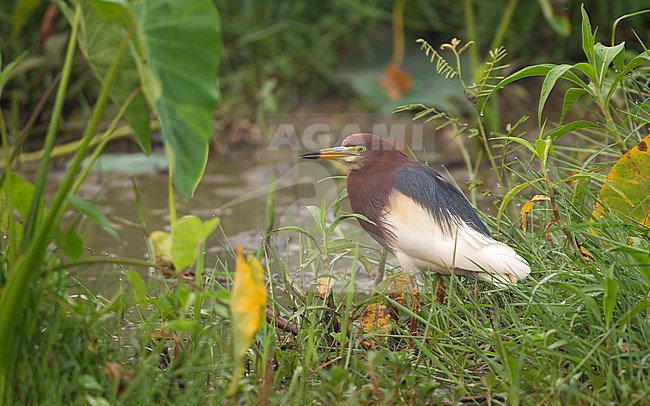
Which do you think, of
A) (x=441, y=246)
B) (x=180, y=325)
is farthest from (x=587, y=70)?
(x=180, y=325)

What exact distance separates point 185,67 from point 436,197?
697 millimetres

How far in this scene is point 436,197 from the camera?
2.10 m

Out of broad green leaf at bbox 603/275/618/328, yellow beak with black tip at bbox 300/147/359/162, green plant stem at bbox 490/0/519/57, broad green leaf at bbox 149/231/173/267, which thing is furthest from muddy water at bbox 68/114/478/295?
broad green leaf at bbox 603/275/618/328

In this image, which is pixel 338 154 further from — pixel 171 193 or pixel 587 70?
pixel 587 70

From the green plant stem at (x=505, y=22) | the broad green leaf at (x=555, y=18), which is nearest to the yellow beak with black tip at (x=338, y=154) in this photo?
the broad green leaf at (x=555, y=18)

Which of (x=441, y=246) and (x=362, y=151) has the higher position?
(x=362, y=151)

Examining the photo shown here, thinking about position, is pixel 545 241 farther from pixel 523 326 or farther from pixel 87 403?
pixel 87 403

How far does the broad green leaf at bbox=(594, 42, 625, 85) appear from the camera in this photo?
2137mm

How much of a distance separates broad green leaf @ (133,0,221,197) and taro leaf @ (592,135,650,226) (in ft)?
3.20

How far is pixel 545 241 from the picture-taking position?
2.31 meters

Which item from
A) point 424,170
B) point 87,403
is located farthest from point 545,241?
point 87,403

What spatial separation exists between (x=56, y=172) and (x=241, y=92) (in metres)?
1.01

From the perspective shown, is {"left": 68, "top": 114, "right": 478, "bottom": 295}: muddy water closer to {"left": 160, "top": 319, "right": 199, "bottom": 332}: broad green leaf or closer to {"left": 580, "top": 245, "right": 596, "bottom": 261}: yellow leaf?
{"left": 580, "top": 245, "right": 596, "bottom": 261}: yellow leaf

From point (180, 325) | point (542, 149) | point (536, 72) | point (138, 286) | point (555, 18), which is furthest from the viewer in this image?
point (555, 18)
